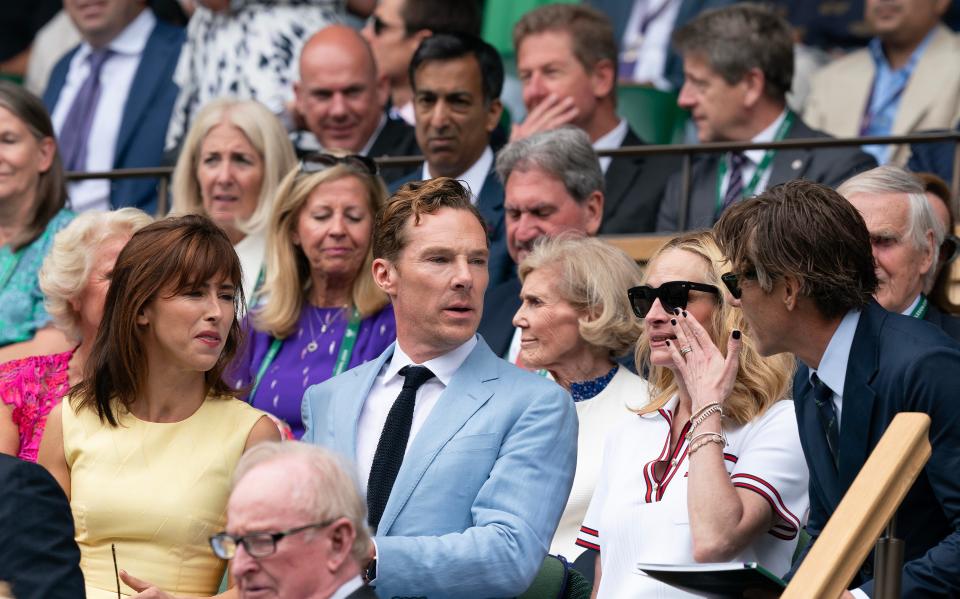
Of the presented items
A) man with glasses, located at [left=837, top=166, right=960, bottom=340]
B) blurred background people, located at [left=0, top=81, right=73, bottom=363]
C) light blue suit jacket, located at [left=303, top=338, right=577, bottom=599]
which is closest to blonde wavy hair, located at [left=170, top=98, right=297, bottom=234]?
blurred background people, located at [left=0, top=81, right=73, bottom=363]

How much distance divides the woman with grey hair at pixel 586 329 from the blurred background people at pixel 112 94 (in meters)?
3.89

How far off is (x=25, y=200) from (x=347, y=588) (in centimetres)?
408

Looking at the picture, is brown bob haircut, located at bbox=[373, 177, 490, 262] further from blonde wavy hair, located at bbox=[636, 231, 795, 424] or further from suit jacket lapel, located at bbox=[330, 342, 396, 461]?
blonde wavy hair, located at bbox=[636, 231, 795, 424]

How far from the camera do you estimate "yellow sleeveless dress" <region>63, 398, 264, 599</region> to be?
500 cm

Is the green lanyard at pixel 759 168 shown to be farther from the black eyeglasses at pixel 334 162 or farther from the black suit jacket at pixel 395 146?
the black eyeglasses at pixel 334 162

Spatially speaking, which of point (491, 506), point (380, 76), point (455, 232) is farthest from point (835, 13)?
point (491, 506)

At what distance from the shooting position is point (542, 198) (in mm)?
6879

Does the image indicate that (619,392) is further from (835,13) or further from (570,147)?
(835,13)

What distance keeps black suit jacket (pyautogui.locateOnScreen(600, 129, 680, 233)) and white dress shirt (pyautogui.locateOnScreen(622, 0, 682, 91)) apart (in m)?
1.39

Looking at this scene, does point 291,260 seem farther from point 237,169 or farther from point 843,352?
point 843,352

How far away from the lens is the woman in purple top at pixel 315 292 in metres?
6.41

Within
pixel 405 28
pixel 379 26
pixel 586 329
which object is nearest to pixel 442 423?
pixel 586 329

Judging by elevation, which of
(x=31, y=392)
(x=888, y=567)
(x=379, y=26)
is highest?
(x=379, y=26)

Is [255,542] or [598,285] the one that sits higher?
[598,285]
